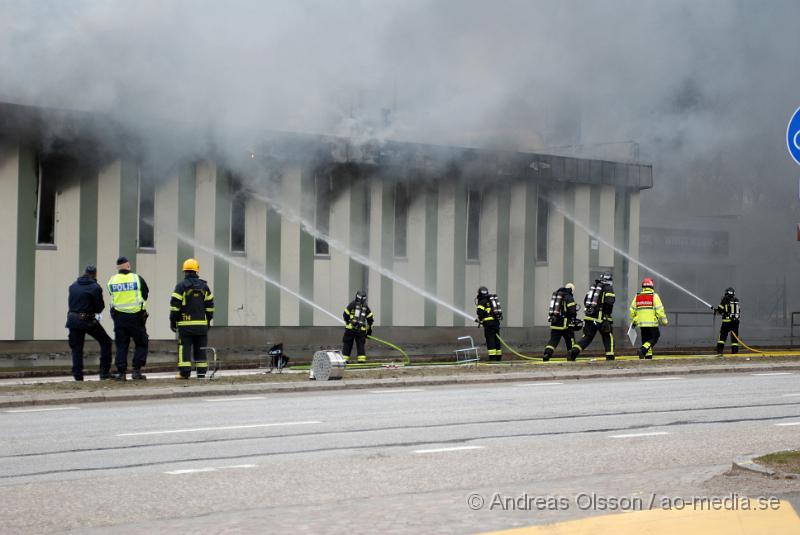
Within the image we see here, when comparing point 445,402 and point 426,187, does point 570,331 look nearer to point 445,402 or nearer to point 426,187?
point 426,187

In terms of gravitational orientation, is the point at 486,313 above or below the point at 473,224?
below

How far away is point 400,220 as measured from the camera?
82.8ft

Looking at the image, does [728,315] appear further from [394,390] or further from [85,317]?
[85,317]

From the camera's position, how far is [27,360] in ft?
66.3

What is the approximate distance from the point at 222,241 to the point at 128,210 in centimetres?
206

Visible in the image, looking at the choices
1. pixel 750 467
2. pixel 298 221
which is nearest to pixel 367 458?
pixel 750 467

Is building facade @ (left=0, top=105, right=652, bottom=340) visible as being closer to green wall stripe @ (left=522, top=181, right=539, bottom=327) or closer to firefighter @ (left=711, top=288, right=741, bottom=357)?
green wall stripe @ (left=522, top=181, right=539, bottom=327)

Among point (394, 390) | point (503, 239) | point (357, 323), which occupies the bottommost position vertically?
point (394, 390)

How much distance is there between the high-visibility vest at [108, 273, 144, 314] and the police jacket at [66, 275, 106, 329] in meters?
0.20

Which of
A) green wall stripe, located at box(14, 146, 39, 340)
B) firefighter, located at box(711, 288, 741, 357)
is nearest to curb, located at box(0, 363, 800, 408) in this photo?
firefighter, located at box(711, 288, 741, 357)

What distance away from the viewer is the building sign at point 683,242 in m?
37.7

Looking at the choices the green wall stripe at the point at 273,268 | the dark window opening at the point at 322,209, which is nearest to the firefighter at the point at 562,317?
the dark window opening at the point at 322,209

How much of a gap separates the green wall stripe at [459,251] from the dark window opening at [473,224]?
0.72 ft

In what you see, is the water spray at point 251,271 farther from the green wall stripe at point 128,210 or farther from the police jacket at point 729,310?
the police jacket at point 729,310
